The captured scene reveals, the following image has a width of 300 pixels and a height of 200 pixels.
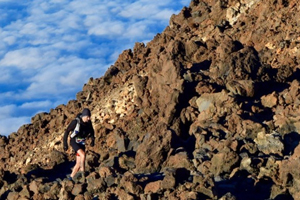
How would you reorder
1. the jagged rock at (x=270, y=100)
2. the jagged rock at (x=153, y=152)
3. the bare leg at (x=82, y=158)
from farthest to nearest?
the jagged rock at (x=270, y=100) < the bare leg at (x=82, y=158) < the jagged rock at (x=153, y=152)

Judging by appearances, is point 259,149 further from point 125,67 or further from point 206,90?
point 125,67

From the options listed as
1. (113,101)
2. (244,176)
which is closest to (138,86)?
(113,101)

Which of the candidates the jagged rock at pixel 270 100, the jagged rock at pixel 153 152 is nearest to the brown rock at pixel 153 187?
the jagged rock at pixel 153 152

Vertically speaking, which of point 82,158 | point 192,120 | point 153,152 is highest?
point 192,120

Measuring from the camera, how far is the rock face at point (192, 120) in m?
17.9

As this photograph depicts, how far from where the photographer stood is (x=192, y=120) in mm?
22172

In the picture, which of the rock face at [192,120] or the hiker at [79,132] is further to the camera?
the hiker at [79,132]

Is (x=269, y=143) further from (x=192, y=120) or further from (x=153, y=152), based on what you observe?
(x=192, y=120)

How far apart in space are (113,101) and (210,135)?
8.10 m

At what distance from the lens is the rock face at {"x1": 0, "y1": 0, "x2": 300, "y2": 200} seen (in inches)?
704

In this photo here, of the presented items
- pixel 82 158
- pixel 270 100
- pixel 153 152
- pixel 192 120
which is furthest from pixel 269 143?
pixel 82 158

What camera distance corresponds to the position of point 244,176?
18.0 meters

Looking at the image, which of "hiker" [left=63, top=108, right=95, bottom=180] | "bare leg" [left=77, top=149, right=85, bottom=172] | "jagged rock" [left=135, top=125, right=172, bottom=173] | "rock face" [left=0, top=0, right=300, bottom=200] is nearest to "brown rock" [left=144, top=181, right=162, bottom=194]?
"rock face" [left=0, top=0, right=300, bottom=200]

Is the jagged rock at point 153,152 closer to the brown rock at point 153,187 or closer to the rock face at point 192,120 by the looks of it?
the rock face at point 192,120
